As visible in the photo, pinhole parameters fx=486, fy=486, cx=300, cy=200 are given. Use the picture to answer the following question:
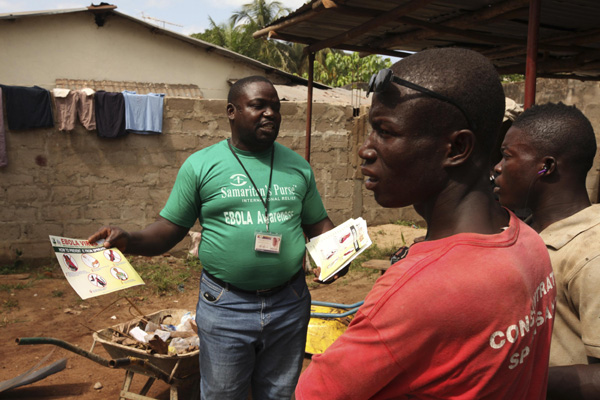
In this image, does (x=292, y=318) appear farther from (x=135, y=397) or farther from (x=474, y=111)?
(x=474, y=111)

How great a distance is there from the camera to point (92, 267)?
2.19 m

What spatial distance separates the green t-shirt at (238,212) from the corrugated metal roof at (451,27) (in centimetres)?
205

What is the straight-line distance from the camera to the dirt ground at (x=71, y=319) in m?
3.92

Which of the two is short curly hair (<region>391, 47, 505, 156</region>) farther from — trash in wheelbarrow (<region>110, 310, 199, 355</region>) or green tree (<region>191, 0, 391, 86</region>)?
green tree (<region>191, 0, 391, 86</region>)

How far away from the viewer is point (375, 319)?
873mm

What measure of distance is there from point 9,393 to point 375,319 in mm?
4011

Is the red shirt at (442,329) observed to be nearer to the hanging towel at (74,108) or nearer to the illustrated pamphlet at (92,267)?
the illustrated pamphlet at (92,267)

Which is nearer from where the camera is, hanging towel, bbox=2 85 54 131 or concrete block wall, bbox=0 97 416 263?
hanging towel, bbox=2 85 54 131

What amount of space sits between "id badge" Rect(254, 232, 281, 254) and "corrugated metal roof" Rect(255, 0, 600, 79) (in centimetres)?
233

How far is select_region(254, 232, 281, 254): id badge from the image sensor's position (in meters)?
2.36

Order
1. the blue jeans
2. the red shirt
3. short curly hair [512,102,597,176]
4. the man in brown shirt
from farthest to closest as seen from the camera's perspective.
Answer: the blue jeans < short curly hair [512,102,597,176] < the man in brown shirt < the red shirt

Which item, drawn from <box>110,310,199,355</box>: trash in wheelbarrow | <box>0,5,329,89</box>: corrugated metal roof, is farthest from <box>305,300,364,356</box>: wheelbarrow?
<box>0,5,329,89</box>: corrugated metal roof

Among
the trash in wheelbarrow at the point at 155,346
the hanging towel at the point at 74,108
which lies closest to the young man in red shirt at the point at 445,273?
the trash in wheelbarrow at the point at 155,346

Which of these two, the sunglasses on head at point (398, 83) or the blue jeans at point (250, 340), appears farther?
the blue jeans at point (250, 340)
